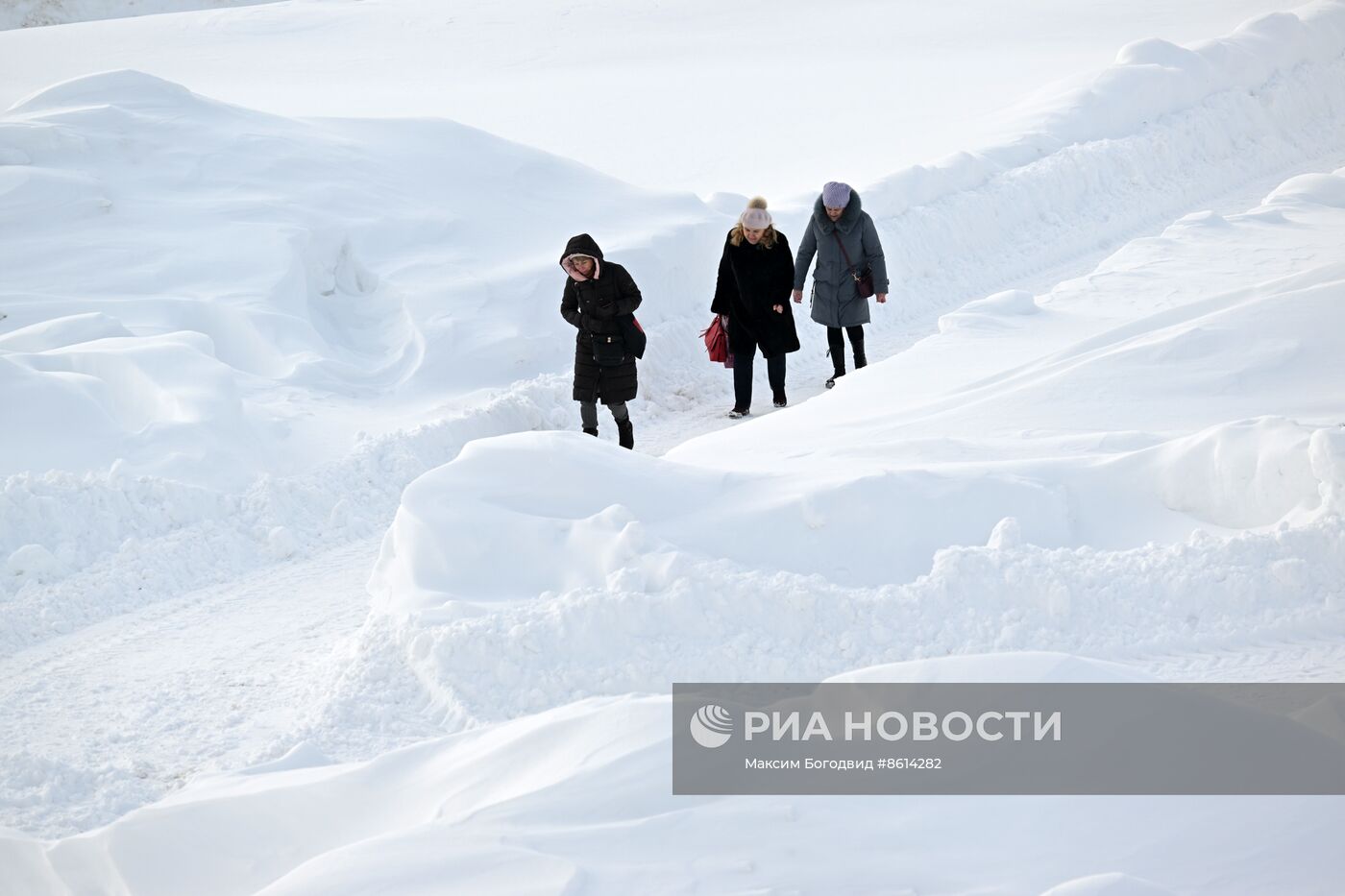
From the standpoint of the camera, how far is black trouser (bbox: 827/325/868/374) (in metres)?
9.22

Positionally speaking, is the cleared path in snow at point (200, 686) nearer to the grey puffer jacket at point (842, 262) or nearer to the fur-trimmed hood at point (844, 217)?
the grey puffer jacket at point (842, 262)

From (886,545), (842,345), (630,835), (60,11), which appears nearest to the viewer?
(630,835)

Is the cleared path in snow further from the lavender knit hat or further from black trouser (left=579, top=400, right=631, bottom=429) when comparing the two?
the lavender knit hat

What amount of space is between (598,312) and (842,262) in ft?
7.47

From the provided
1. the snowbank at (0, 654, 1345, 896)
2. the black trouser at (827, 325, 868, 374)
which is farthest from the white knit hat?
the snowbank at (0, 654, 1345, 896)

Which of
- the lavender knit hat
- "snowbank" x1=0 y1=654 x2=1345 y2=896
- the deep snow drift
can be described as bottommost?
"snowbank" x1=0 y1=654 x2=1345 y2=896

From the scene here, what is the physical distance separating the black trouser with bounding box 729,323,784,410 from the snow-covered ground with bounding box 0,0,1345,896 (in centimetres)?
49

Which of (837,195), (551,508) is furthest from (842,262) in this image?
(551,508)

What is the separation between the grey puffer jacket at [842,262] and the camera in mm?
8891

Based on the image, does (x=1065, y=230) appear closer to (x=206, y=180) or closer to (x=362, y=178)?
(x=362, y=178)

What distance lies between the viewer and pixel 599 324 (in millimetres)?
7629

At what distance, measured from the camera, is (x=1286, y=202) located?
417 inches

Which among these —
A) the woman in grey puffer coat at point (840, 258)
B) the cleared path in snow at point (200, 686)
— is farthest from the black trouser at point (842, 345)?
the cleared path in snow at point (200, 686)

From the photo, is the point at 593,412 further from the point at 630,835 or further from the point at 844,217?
the point at 630,835
